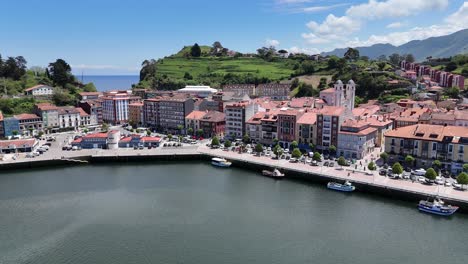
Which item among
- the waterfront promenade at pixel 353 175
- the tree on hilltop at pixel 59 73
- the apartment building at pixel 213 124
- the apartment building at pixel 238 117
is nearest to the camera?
the waterfront promenade at pixel 353 175

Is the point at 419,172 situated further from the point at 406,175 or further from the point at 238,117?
the point at 238,117

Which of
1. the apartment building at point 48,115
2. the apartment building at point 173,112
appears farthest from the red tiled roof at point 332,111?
the apartment building at point 48,115

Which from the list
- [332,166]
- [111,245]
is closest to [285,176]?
[332,166]

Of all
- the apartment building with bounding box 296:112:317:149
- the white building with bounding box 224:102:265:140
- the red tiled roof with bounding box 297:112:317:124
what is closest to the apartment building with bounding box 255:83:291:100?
the white building with bounding box 224:102:265:140

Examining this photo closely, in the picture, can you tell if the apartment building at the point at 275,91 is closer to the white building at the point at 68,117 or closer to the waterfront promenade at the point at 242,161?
the waterfront promenade at the point at 242,161

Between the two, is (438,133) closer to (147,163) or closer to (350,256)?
(350,256)

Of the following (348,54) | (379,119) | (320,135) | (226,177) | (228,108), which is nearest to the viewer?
(226,177)

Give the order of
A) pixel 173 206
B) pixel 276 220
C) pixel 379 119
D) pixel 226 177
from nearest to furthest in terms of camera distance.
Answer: pixel 276 220 → pixel 173 206 → pixel 226 177 → pixel 379 119
